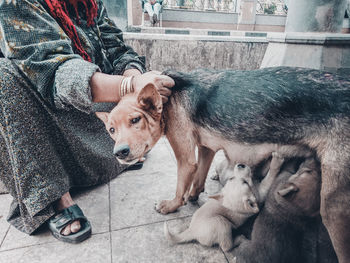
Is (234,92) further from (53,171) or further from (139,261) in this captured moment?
(53,171)

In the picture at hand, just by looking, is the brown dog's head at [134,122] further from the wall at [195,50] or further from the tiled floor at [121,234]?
the wall at [195,50]

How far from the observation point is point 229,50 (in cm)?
454

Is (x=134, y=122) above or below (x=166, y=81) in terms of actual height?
below

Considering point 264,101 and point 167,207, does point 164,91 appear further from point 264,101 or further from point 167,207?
point 167,207

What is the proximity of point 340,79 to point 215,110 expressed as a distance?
784 millimetres

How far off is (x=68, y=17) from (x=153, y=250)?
85.5 inches

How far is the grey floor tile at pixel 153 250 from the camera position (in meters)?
1.76

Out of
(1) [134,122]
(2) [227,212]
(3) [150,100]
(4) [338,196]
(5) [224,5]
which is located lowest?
(2) [227,212]

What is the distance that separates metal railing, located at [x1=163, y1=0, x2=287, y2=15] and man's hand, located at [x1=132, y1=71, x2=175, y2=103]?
22.5 m

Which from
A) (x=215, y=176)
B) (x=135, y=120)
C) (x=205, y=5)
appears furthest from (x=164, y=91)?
(x=205, y=5)

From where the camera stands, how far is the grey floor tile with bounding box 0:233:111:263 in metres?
1.78

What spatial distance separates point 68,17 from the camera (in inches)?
84.7

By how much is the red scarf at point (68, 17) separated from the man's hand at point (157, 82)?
83 cm

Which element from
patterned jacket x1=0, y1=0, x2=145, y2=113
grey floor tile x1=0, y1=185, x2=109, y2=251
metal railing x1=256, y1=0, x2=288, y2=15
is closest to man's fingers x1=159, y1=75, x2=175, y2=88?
patterned jacket x1=0, y1=0, x2=145, y2=113
